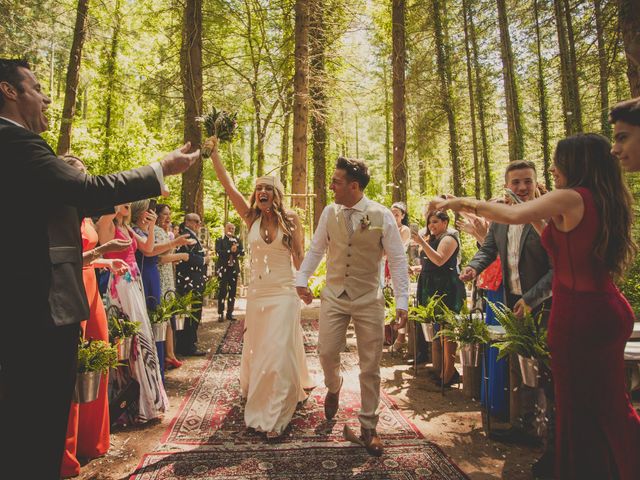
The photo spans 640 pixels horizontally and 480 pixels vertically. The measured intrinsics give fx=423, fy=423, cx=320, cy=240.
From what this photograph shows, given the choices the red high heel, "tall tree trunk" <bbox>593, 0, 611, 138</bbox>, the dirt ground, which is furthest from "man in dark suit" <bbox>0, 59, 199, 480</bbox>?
"tall tree trunk" <bbox>593, 0, 611, 138</bbox>

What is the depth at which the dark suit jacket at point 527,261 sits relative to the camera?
3.57 metres

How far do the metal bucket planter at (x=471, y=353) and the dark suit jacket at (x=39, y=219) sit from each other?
142 inches

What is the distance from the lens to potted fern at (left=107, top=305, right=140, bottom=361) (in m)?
3.87

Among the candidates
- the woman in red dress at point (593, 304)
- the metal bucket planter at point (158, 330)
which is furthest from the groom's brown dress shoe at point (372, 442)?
the metal bucket planter at point (158, 330)

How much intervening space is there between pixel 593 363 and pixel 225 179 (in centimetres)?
348

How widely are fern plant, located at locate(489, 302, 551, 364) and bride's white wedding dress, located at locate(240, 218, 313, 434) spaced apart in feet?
6.68

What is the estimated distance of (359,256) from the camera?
3943 millimetres

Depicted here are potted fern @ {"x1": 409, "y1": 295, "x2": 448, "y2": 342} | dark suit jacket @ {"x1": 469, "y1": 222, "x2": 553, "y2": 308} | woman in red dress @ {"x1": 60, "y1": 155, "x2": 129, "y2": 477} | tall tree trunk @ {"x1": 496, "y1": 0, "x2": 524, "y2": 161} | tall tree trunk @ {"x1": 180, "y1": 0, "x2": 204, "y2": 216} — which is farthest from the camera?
tall tree trunk @ {"x1": 496, "y1": 0, "x2": 524, "y2": 161}

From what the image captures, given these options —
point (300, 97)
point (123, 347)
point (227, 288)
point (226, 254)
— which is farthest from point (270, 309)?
point (300, 97)

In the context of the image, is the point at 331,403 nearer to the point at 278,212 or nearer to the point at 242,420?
the point at 242,420

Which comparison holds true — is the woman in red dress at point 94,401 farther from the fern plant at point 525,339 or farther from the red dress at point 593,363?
the red dress at point 593,363

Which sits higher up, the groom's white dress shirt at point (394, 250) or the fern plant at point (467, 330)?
the groom's white dress shirt at point (394, 250)

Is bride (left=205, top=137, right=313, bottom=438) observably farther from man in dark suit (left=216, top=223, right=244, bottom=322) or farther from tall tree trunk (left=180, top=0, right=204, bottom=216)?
man in dark suit (left=216, top=223, right=244, bottom=322)

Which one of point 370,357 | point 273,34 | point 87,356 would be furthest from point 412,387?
point 273,34
